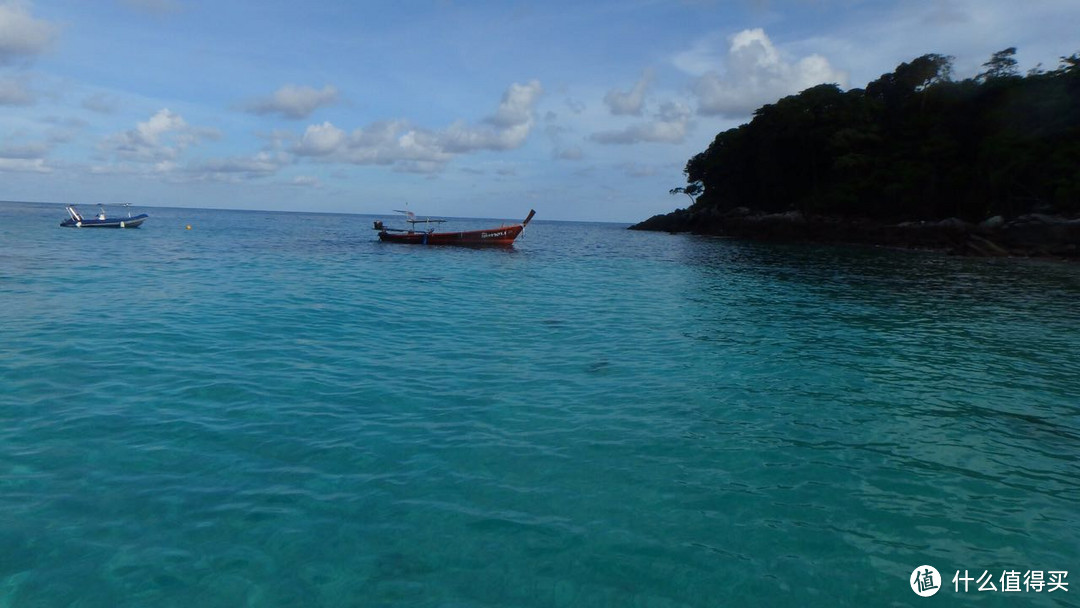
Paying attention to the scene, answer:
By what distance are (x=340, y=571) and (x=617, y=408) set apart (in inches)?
215

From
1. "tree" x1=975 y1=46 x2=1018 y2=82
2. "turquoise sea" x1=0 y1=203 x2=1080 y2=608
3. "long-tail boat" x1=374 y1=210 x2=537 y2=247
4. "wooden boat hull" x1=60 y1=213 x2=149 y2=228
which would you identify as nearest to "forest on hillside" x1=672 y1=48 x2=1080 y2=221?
"tree" x1=975 y1=46 x2=1018 y2=82

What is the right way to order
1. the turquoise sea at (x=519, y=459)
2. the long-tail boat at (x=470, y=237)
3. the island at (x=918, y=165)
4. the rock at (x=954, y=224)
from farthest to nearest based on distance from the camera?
the rock at (x=954, y=224) → the long-tail boat at (x=470, y=237) → the island at (x=918, y=165) → the turquoise sea at (x=519, y=459)

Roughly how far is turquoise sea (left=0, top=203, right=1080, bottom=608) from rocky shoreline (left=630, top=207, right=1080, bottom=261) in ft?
118

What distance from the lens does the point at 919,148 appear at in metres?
64.4

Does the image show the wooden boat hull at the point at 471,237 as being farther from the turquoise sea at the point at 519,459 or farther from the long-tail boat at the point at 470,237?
the turquoise sea at the point at 519,459

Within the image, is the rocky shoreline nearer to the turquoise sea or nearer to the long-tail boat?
the long-tail boat

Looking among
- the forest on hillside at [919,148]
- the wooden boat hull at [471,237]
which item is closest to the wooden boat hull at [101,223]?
the wooden boat hull at [471,237]

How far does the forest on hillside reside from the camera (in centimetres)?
5212

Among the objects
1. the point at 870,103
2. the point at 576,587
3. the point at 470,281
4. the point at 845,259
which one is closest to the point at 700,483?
the point at 576,587

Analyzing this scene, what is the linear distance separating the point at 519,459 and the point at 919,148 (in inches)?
2818

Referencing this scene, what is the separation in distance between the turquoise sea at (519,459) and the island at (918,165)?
41.9 m

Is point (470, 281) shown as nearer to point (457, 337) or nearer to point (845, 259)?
point (457, 337)

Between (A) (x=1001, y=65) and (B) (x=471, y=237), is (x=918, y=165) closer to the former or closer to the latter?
(A) (x=1001, y=65)

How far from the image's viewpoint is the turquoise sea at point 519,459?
5496 millimetres
